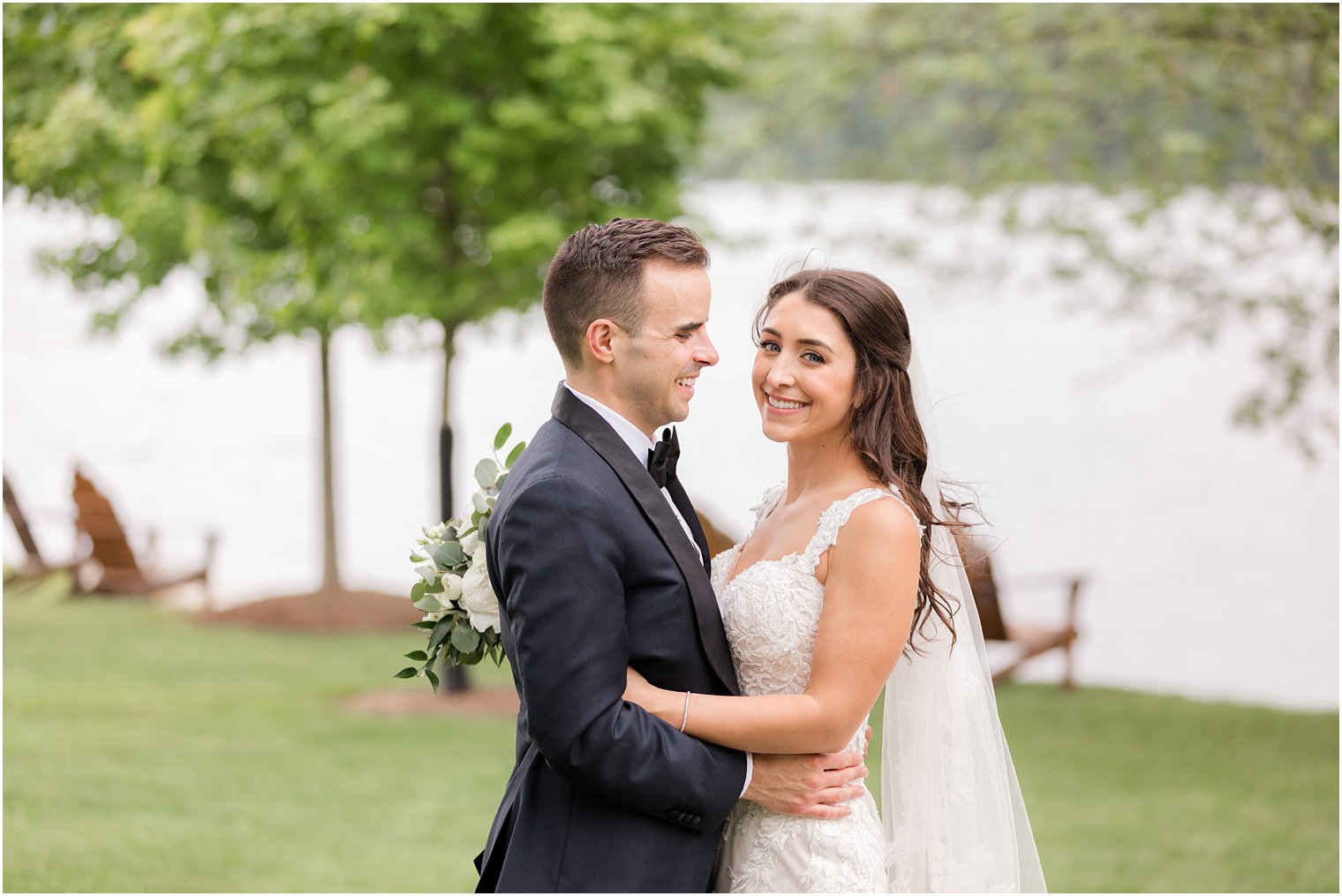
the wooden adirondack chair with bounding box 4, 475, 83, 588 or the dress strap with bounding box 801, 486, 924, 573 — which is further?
the wooden adirondack chair with bounding box 4, 475, 83, 588

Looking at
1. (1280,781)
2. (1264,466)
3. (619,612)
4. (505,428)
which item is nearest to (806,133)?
(1280,781)

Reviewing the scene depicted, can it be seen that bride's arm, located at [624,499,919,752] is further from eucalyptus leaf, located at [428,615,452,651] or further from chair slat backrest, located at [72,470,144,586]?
chair slat backrest, located at [72,470,144,586]

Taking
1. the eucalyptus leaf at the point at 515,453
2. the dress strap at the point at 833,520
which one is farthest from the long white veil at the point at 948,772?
the eucalyptus leaf at the point at 515,453

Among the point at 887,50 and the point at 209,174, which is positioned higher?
the point at 887,50

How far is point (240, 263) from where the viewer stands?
1173cm

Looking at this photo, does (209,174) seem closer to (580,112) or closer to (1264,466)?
(580,112)

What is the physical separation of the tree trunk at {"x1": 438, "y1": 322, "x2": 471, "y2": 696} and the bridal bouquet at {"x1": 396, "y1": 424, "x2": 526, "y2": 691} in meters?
6.96

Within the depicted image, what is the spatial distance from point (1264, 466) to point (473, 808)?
1234 inches

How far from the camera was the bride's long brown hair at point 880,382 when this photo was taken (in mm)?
3238

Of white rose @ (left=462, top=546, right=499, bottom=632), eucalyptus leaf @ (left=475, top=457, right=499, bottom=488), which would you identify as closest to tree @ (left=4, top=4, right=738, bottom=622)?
eucalyptus leaf @ (left=475, top=457, right=499, bottom=488)

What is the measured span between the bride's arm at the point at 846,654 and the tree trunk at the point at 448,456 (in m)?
7.63

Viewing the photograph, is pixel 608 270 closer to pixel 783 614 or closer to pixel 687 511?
pixel 687 511

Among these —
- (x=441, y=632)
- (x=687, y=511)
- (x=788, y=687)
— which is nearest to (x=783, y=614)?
(x=788, y=687)

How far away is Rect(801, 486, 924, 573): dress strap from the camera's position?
3137 millimetres
